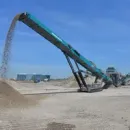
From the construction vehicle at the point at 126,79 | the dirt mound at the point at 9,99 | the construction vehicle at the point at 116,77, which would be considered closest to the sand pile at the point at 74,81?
the construction vehicle at the point at 116,77

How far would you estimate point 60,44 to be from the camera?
40375mm

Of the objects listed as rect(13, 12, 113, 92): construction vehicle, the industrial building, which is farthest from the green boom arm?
the industrial building

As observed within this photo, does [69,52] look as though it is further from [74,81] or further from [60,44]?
[74,81]

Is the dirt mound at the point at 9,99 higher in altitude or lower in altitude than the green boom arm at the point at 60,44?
lower

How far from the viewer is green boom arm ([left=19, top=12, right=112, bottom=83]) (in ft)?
119

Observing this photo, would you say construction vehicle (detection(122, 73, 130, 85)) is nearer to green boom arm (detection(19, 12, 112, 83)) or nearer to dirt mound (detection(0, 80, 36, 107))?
green boom arm (detection(19, 12, 112, 83))

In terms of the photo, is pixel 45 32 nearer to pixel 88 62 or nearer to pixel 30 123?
pixel 88 62

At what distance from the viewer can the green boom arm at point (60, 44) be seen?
3620cm

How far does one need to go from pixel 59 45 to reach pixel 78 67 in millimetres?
4361

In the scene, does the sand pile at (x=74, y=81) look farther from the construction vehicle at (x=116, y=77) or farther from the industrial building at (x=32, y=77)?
the industrial building at (x=32, y=77)

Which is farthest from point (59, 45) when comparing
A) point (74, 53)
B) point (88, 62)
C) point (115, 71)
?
point (115, 71)

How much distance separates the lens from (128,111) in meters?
22.2

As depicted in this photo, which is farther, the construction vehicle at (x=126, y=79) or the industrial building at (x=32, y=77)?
the industrial building at (x=32, y=77)

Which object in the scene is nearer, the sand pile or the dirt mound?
the dirt mound
